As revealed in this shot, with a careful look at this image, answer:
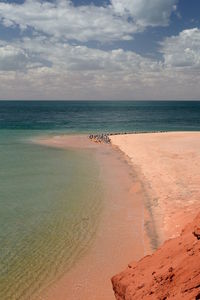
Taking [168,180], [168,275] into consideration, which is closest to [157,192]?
[168,180]

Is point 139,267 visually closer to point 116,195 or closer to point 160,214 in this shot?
point 160,214

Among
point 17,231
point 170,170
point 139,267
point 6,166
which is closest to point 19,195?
point 17,231

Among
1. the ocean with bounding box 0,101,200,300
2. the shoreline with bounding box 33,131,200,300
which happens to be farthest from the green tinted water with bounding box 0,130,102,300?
the shoreline with bounding box 33,131,200,300

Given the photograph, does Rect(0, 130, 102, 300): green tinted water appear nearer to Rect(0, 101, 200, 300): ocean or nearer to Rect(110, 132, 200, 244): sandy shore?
Rect(0, 101, 200, 300): ocean

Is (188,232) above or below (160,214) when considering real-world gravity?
above

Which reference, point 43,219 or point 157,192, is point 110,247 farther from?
point 157,192

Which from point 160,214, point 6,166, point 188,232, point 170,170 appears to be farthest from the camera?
point 6,166
